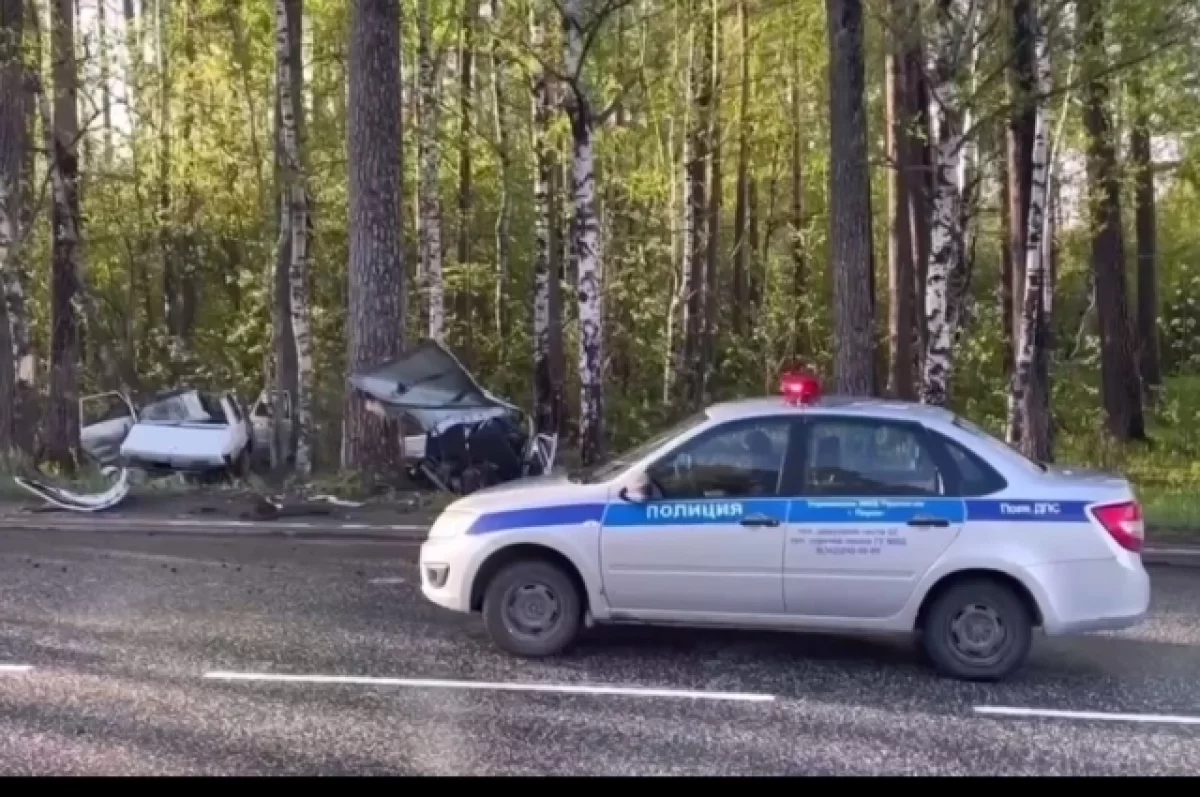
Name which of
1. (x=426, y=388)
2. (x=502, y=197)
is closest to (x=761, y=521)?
(x=426, y=388)

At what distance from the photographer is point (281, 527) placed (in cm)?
1497

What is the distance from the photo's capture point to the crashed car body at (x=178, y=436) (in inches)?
798

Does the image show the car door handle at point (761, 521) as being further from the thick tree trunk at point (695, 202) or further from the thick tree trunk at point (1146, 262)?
the thick tree trunk at point (695, 202)

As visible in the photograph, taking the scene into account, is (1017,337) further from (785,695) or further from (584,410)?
(785,695)

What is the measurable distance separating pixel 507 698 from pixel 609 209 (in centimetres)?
2639

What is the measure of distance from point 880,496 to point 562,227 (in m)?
23.3

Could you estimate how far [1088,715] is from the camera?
25.4ft

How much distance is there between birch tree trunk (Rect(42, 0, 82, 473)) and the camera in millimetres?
20812

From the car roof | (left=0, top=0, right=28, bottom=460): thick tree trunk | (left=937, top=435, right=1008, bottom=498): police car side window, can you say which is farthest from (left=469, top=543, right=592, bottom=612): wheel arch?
(left=0, top=0, right=28, bottom=460): thick tree trunk

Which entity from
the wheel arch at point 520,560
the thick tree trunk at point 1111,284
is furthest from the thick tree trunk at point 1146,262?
the wheel arch at point 520,560

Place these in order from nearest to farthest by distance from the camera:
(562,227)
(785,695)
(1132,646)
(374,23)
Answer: (785,695), (1132,646), (374,23), (562,227)

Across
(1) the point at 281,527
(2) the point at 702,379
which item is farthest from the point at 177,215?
(1) the point at 281,527

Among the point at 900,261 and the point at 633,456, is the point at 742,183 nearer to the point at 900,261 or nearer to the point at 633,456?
the point at 900,261

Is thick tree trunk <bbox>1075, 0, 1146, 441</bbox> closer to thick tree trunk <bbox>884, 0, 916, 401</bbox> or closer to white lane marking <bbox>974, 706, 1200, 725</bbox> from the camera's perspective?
thick tree trunk <bbox>884, 0, 916, 401</bbox>
